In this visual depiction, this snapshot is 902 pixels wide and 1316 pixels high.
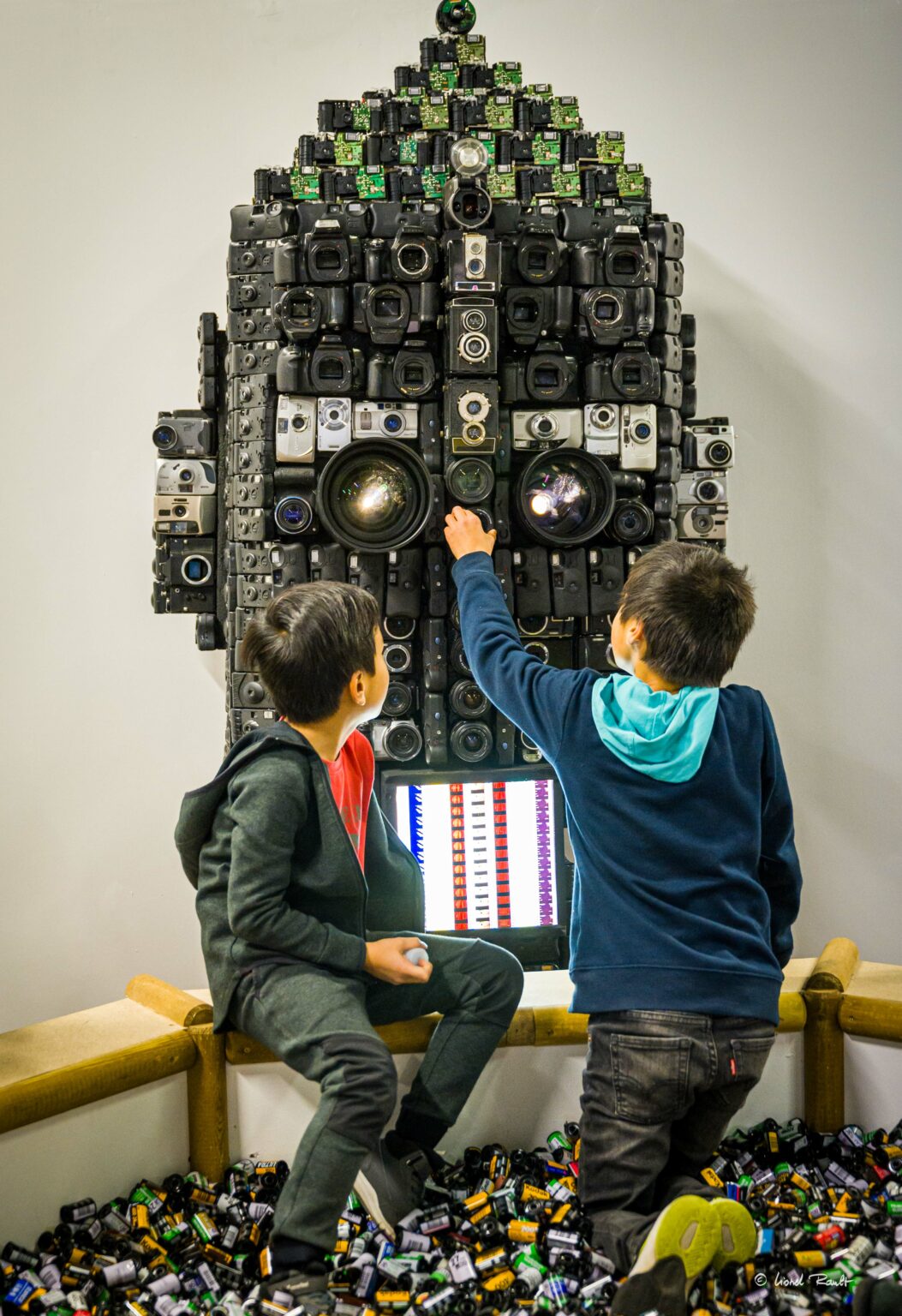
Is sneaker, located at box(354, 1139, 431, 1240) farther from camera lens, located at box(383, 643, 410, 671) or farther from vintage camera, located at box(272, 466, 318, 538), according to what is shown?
vintage camera, located at box(272, 466, 318, 538)

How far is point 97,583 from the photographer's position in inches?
153

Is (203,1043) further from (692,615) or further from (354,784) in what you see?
(692,615)

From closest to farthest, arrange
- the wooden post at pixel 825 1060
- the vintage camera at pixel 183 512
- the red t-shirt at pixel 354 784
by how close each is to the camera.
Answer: the red t-shirt at pixel 354 784 → the wooden post at pixel 825 1060 → the vintage camera at pixel 183 512

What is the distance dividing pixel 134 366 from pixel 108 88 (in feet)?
3.21

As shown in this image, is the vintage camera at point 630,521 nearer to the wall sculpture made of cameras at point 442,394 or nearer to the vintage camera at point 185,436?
the wall sculpture made of cameras at point 442,394

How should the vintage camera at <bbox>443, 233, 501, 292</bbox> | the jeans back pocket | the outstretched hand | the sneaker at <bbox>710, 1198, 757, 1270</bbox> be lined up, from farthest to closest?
the vintage camera at <bbox>443, 233, 501, 292</bbox> < the outstretched hand < the jeans back pocket < the sneaker at <bbox>710, 1198, 757, 1270</bbox>

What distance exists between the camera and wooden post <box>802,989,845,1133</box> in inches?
91.6

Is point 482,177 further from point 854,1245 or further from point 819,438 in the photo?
point 854,1245

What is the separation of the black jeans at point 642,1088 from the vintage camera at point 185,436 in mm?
2049

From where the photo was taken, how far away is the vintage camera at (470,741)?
3.10m

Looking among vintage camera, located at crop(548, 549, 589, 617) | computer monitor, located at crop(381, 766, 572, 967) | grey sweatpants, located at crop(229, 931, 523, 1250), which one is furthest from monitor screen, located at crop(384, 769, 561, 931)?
grey sweatpants, located at crop(229, 931, 523, 1250)

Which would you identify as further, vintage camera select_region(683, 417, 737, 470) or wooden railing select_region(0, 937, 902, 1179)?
vintage camera select_region(683, 417, 737, 470)

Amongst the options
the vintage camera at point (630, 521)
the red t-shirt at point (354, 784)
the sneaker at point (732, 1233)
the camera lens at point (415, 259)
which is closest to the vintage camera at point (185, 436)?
the camera lens at point (415, 259)

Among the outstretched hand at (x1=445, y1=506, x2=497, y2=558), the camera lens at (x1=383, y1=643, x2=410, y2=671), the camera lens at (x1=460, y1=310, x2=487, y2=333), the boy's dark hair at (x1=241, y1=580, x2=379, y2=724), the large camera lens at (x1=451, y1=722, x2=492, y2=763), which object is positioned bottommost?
the large camera lens at (x1=451, y1=722, x2=492, y2=763)
